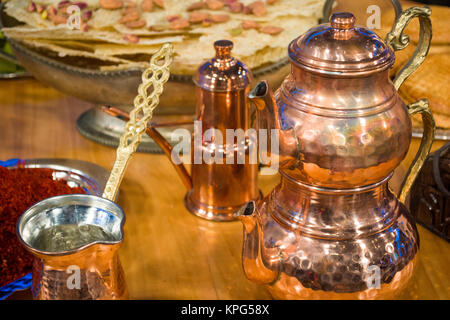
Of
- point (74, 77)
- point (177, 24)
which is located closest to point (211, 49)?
point (177, 24)

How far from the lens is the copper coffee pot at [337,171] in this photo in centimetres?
58

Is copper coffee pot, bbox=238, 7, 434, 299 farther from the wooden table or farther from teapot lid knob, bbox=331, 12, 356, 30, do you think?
the wooden table

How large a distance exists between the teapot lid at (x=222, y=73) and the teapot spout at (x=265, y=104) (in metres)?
0.22

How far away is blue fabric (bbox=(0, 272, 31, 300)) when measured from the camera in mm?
690

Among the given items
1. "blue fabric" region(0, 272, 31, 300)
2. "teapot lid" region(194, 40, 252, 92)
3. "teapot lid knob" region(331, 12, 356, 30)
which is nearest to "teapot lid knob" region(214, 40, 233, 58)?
"teapot lid" region(194, 40, 252, 92)

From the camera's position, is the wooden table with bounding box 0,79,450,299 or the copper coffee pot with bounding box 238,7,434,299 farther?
the wooden table with bounding box 0,79,450,299

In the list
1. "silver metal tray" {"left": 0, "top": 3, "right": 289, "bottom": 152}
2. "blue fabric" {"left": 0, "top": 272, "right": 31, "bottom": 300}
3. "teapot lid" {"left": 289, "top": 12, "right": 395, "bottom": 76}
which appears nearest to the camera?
"teapot lid" {"left": 289, "top": 12, "right": 395, "bottom": 76}

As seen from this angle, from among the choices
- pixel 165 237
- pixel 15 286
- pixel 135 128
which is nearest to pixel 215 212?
pixel 165 237

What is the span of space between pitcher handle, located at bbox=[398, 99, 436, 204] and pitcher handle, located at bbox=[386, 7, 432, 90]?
34mm

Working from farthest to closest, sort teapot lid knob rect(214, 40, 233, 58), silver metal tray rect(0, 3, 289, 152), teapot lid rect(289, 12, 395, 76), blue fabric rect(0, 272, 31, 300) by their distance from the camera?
silver metal tray rect(0, 3, 289, 152) < teapot lid knob rect(214, 40, 233, 58) < blue fabric rect(0, 272, 31, 300) < teapot lid rect(289, 12, 395, 76)

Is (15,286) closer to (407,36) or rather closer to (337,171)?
(337,171)

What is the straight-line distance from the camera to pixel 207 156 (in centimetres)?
86

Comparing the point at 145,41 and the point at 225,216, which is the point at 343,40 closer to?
the point at 225,216

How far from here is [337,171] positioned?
59 cm
